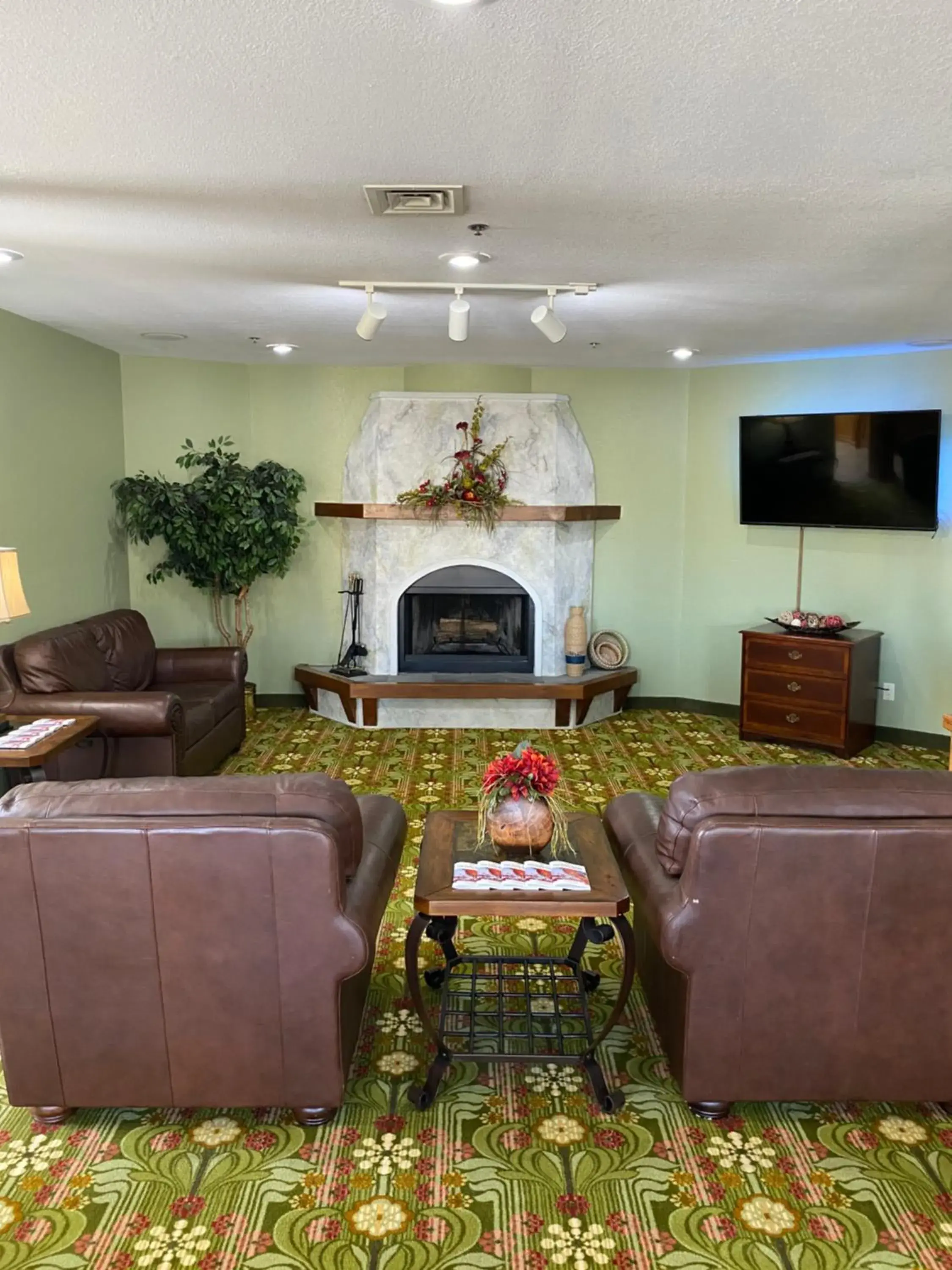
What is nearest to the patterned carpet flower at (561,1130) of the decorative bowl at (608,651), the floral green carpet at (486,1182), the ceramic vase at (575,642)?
the floral green carpet at (486,1182)

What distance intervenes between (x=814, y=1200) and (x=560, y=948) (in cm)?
135

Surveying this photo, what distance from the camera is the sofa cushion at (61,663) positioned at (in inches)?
184

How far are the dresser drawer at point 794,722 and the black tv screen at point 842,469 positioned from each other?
124 cm

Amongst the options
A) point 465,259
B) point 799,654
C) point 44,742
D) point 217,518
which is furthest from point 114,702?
point 799,654

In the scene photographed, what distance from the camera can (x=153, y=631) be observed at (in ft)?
22.4

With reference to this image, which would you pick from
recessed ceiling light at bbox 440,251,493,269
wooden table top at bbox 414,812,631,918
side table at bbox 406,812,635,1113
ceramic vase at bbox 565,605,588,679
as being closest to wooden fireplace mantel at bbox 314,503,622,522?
ceramic vase at bbox 565,605,588,679

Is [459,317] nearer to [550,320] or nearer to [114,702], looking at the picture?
[550,320]

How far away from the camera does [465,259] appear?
3.56 metres

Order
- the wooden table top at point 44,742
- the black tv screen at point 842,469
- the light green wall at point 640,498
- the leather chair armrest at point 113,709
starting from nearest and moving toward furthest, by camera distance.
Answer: the wooden table top at point 44,742 → the leather chair armrest at point 113,709 → the black tv screen at point 842,469 → the light green wall at point 640,498

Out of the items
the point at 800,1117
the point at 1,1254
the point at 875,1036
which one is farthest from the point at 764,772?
the point at 1,1254

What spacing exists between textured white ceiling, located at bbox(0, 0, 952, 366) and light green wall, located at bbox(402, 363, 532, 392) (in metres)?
2.27

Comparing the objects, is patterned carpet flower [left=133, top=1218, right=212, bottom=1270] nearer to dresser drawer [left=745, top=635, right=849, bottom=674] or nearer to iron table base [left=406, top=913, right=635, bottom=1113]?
iron table base [left=406, top=913, right=635, bottom=1113]

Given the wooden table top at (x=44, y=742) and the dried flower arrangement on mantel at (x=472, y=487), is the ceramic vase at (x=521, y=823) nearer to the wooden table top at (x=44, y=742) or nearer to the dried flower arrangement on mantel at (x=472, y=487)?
the wooden table top at (x=44, y=742)

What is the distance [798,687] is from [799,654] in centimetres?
23
